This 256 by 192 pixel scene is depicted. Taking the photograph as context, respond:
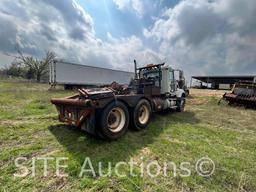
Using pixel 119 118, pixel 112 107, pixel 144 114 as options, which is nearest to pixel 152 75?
pixel 144 114

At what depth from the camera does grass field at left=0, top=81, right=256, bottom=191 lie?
2883 millimetres

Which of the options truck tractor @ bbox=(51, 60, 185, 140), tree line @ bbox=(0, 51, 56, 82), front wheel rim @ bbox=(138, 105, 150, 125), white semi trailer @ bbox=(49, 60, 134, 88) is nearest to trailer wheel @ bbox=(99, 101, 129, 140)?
truck tractor @ bbox=(51, 60, 185, 140)

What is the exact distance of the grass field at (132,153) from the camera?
2.88m

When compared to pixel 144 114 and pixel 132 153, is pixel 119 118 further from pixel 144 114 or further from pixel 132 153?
pixel 144 114

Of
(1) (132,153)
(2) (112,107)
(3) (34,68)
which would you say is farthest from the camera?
(3) (34,68)

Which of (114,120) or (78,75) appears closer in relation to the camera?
(114,120)

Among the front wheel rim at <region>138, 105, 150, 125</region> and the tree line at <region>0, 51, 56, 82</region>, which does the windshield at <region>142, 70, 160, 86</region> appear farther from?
the tree line at <region>0, 51, 56, 82</region>

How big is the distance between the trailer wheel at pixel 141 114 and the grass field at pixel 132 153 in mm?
254

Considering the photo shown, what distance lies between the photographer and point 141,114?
6.04 meters

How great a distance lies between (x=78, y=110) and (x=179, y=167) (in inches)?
109

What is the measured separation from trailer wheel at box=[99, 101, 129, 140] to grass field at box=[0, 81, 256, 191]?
25 cm

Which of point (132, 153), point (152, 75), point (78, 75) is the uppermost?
point (78, 75)

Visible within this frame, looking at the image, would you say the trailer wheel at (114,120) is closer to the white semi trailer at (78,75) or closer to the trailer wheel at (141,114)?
the trailer wheel at (141,114)

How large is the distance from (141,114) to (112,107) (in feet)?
5.86
